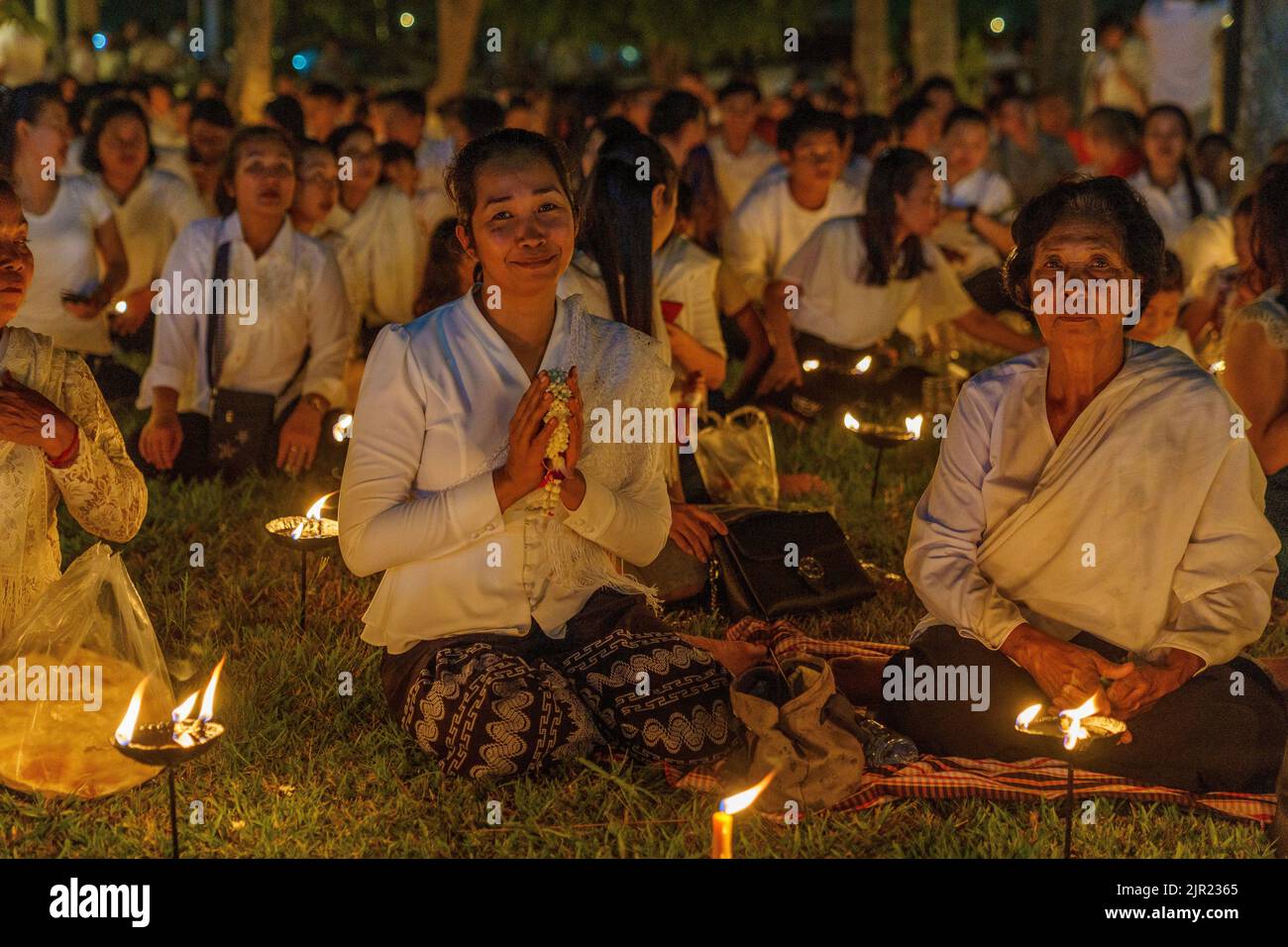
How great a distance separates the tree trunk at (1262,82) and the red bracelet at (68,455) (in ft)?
29.4

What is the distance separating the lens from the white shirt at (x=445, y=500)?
Result: 4094 mm

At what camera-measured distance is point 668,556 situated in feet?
17.7

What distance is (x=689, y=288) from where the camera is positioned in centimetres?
657

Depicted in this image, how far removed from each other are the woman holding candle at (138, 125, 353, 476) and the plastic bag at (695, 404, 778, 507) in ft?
5.29

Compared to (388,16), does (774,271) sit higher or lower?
lower

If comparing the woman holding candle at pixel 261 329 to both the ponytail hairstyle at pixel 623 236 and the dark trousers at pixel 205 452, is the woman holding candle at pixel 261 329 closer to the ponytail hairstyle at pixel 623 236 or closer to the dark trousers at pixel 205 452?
the dark trousers at pixel 205 452

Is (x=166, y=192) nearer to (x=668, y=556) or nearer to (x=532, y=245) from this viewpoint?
(x=668, y=556)

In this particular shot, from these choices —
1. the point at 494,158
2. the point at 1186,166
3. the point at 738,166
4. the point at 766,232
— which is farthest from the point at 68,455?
the point at 738,166

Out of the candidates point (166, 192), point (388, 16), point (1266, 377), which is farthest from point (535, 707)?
point (388, 16)

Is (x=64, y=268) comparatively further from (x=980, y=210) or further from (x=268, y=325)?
(x=980, y=210)

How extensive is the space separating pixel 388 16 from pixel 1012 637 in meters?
35.1

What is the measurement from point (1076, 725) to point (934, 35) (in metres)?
15.7

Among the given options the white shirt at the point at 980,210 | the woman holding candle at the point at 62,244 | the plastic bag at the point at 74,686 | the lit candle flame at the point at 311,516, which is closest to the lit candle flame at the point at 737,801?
the plastic bag at the point at 74,686

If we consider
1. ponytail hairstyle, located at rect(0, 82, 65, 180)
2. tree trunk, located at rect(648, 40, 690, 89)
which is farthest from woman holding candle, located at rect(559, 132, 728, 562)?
tree trunk, located at rect(648, 40, 690, 89)
